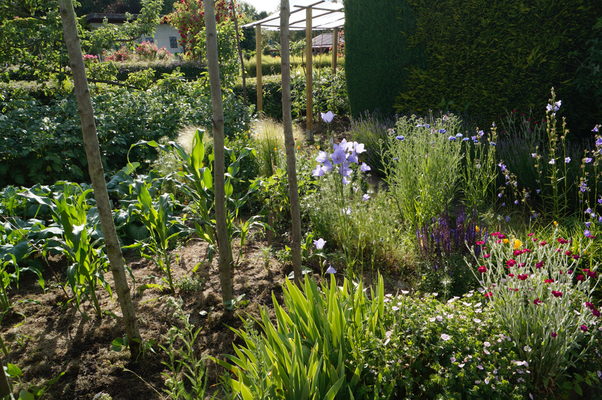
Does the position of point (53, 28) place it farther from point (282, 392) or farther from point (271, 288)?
point (282, 392)

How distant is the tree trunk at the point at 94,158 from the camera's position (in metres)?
1.44

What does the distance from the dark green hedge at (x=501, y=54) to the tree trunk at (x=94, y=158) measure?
4.66m

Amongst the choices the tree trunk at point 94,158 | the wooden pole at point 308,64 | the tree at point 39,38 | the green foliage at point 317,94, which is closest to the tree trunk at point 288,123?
the tree trunk at point 94,158

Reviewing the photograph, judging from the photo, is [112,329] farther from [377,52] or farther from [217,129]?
[377,52]

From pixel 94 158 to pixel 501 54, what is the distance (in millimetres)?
4873

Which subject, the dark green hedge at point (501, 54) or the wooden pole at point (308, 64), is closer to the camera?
the dark green hedge at point (501, 54)

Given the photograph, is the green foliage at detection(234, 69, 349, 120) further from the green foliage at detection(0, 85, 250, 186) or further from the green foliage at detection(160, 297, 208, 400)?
the green foliage at detection(160, 297, 208, 400)

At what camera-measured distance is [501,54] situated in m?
4.65

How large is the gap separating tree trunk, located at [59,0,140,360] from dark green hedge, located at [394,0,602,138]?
4.66 meters

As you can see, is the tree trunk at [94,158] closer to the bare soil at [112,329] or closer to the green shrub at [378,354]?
the bare soil at [112,329]

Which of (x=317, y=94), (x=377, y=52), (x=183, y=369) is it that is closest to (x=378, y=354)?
(x=183, y=369)

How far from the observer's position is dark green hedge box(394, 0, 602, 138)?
4.12 metres

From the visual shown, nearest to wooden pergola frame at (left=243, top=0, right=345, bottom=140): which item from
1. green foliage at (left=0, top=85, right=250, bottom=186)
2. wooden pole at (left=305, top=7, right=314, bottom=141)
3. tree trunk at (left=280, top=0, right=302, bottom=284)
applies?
wooden pole at (left=305, top=7, right=314, bottom=141)

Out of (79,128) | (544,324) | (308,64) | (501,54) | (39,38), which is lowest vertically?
(544,324)
